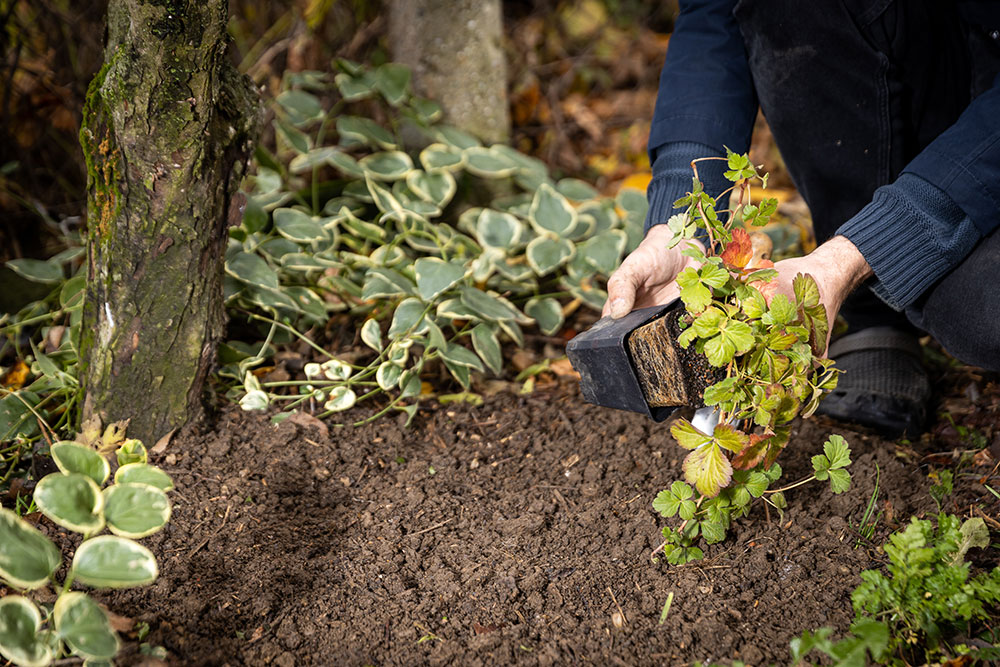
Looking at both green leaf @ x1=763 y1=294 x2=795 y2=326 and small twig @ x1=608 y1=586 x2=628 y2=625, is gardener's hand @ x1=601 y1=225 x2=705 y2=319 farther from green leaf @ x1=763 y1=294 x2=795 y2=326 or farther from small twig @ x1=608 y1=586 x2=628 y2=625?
small twig @ x1=608 y1=586 x2=628 y2=625

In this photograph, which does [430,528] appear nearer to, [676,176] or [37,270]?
[676,176]

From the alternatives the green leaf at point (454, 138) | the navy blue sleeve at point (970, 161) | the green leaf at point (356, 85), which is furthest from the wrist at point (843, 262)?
the green leaf at point (356, 85)

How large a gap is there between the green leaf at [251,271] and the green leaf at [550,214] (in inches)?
28.6

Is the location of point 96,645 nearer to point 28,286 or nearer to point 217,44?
point 217,44

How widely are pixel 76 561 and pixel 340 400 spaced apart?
67 cm

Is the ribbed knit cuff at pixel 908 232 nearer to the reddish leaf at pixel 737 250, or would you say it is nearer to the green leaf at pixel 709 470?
the reddish leaf at pixel 737 250

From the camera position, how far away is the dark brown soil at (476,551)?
3.59 ft

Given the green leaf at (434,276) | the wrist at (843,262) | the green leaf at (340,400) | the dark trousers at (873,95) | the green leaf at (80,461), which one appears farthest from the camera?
the green leaf at (434,276)

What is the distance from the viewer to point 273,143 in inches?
98.1

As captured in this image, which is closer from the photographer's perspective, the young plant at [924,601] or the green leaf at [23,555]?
the green leaf at [23,555]

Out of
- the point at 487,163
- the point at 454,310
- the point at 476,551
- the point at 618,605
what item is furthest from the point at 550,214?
the point at 618,605

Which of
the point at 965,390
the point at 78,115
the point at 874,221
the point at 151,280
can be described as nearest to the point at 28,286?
the point at 78,115

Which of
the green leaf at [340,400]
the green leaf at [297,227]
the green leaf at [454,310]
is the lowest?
the green leaf at [340,400]

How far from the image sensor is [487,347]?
1690 millimetres
